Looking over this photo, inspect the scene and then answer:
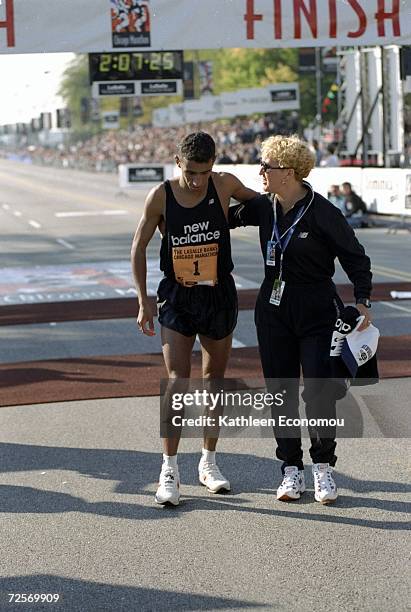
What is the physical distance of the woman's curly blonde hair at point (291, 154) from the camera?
6434 mm

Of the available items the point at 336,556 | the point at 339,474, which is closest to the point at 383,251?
the point at 339,474

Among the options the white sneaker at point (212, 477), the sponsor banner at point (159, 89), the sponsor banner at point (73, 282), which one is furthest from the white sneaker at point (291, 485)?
the sponsor banner at point (159, 89)

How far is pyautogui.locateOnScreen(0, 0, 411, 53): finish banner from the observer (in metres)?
11.6

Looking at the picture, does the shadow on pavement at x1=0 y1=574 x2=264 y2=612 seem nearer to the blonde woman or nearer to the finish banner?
the blonde woman

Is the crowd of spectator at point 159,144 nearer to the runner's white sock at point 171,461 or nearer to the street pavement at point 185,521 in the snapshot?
the street pavement at point 185,521

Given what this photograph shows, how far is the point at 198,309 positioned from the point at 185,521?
1.13 metres

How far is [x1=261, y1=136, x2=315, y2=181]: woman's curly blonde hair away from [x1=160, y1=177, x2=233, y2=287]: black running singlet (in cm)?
40

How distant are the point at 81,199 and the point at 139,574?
47967 mm

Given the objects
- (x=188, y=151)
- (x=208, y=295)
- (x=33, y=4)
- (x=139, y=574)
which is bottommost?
(x=139, y=574)

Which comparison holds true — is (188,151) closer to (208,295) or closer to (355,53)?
(208,295)

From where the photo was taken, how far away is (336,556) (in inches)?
223

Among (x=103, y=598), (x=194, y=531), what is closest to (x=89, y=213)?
(x=194, y=531)

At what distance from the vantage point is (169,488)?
6.67 metres

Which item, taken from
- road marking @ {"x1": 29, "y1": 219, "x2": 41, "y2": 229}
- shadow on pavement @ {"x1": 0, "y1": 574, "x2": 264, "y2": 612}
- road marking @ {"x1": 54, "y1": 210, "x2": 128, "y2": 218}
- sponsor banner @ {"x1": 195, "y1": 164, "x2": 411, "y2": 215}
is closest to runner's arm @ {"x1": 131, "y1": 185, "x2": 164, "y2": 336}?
shadow on pavement @ {"x1": 0, "y1": 574, "x2": 264, "y2": 612}
